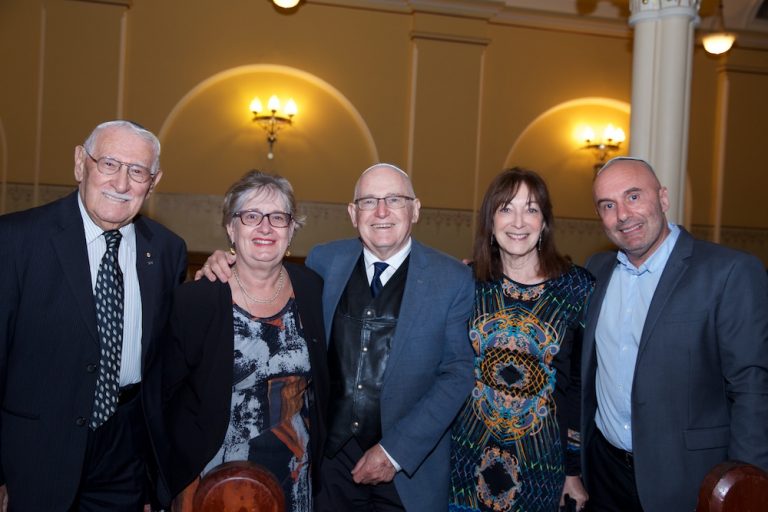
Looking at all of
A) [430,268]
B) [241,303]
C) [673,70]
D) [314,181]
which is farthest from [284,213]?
[314,181]

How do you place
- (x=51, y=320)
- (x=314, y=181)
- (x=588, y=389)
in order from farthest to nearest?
(x=314, y=181) → (x=588, y=389) → (x=51, y=320)

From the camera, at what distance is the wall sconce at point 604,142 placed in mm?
9367

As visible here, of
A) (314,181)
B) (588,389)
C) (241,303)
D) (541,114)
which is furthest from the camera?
(541,114)

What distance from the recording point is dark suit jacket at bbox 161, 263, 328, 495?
7.88 ft

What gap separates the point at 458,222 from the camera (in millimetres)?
8781

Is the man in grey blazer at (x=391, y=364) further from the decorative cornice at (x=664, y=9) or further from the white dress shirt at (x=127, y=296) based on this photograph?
the decorative cornice at (x=664, y=9)

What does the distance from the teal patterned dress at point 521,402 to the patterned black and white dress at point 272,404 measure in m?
0.69

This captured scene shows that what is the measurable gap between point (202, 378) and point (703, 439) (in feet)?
5.80

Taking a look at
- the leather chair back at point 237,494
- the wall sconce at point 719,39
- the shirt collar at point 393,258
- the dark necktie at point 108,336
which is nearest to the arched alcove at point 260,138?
the wall sconce at point 719,39

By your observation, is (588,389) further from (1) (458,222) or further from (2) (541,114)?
(2) (541,114)

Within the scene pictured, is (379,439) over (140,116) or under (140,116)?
under

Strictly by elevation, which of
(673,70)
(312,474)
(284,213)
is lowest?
(312,474)

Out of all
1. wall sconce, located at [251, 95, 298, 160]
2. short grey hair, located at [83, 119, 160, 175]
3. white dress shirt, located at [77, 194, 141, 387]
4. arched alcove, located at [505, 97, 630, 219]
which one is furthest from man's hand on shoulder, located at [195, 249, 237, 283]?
arched alcove, located at [505, 97, 630, 219]

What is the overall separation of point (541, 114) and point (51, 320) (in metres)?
7.93
